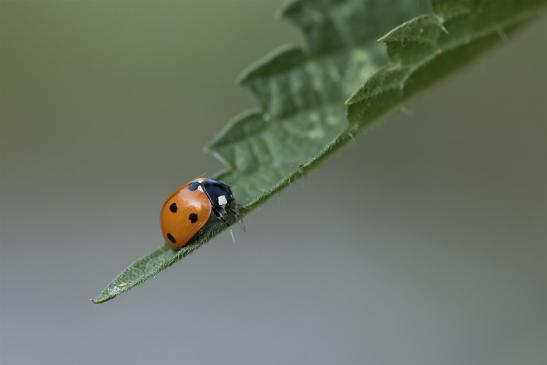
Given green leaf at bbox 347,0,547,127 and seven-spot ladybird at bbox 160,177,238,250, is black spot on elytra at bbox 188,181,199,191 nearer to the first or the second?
seven-spot ladybird at bbox 160,177,238,250

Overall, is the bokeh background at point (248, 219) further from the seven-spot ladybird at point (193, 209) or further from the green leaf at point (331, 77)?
the green leaf at point (331, 77)

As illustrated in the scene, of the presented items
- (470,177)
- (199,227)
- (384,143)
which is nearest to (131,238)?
(384,143)

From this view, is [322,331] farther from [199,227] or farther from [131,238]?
[199,227]

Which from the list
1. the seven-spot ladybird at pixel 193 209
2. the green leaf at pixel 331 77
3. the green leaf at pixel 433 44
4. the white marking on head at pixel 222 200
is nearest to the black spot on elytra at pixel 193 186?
the seven-spot ladybird at pixel 193 209

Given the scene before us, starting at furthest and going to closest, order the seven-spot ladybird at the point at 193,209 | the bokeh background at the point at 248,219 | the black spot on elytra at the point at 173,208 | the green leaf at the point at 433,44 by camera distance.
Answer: the bokeh background at the point at 248,219 < the black spot on elytra at the point at 173,208 < the seven-spot ladybird at the point at 193,209 < the green leaf at the point at 433,44

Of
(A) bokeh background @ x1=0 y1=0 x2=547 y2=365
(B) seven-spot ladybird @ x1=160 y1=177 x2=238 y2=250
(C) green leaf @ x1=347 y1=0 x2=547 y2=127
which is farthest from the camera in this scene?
(A) bokeh background @ x1=0 y1=0 x2=547 y2=365

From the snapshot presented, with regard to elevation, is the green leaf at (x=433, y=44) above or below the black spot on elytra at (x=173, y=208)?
below

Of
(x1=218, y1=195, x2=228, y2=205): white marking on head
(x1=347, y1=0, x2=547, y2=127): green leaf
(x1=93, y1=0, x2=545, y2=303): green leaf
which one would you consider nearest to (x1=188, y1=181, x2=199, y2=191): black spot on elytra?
(x1=218, y1=195, x2=228, y2=205): white marking on head
